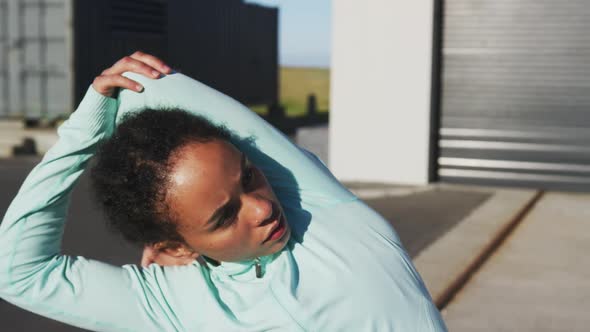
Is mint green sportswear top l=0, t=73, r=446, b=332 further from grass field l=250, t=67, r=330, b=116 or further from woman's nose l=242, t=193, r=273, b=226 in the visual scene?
grass field l=250, t=67, r=330, b=116

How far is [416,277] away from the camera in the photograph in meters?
1.75

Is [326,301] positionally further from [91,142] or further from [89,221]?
[89,221]

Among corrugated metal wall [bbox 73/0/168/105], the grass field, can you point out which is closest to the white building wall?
corrugated metal wall [bbox 73/0/168/105]

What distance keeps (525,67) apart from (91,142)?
882cm

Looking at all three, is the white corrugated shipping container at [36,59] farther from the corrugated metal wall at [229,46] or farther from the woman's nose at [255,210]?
the woman's nose at [255,210]

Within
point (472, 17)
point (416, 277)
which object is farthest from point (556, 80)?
point (416, 277)

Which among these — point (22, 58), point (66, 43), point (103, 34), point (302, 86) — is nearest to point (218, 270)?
point (66, 43)

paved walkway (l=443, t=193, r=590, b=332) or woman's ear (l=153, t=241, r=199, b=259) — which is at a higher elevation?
woman's ear (l=153, t=241, r=199, b=259)

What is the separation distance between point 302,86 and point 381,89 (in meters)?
26.2

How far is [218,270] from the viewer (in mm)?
1677

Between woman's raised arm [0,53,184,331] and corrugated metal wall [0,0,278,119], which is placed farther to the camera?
corrugated metal wall [0,0,278,119]

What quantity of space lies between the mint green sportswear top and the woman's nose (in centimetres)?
12

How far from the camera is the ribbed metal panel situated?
9.76m

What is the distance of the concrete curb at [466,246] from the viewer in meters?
5.10
